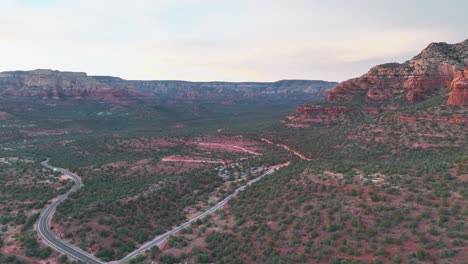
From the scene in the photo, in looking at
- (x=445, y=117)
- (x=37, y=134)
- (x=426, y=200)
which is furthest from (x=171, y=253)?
(x=37, y=134)

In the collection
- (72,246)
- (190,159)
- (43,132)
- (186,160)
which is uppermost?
(190,159)

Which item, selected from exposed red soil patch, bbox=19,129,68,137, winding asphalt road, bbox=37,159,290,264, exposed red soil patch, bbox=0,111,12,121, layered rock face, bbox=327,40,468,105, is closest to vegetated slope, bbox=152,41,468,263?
winding asphalt road, bbox=37,159,290,264

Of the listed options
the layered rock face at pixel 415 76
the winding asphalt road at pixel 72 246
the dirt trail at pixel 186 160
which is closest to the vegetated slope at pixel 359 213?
the winding asphalt road at pixel 72 246

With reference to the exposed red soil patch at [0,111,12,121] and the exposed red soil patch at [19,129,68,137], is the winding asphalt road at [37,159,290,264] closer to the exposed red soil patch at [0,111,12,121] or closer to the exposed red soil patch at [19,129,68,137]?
the exposed red soil patch at [19,129,68,137]

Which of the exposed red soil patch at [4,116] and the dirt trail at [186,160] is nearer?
the dirt trail at [186,160]

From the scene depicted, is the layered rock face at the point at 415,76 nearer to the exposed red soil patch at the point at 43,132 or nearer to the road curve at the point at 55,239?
the road curve at the point at 55,239

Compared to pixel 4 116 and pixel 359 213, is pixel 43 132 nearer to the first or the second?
pixel 4 116

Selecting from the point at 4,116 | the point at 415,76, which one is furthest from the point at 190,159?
the point at 4,116

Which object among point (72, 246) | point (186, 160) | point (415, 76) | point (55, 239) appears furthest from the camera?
point (415, 76)
